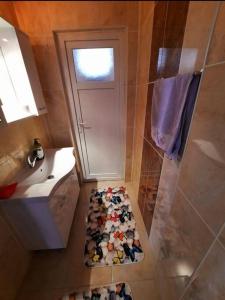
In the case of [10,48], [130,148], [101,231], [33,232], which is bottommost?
[101,231]

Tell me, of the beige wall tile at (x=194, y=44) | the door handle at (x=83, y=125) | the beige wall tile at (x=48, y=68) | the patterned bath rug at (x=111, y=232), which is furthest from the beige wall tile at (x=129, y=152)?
Answer: the beige wall tile at (x=194, y=44)

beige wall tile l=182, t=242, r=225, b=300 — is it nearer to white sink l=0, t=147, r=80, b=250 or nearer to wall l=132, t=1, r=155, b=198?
wall l=132, t=1, r=155, b=198

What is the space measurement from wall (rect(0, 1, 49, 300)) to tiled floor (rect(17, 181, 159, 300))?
11 cm

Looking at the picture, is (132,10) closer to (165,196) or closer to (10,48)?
(165,196)

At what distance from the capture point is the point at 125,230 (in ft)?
4.69

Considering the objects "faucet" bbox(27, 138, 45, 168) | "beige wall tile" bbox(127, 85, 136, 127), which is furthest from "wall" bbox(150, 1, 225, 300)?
"faucet" bbox(27, 138, 45, 168)

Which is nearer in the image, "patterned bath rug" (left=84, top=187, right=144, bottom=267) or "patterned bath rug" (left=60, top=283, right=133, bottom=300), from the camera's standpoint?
"patterned bath rug" (left=60, top=283, right=133, bottom=300)

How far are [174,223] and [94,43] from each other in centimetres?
93

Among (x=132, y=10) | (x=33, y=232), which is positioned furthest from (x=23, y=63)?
(x=33, y=232)

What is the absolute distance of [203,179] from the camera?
501 mm

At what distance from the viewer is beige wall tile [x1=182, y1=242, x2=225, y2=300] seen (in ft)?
1.45

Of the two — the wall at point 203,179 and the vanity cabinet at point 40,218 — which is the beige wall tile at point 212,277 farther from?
the vanity cabinet at point 40,218

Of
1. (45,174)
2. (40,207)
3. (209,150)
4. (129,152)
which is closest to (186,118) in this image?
(209,150)

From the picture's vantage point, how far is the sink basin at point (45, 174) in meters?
0.95
